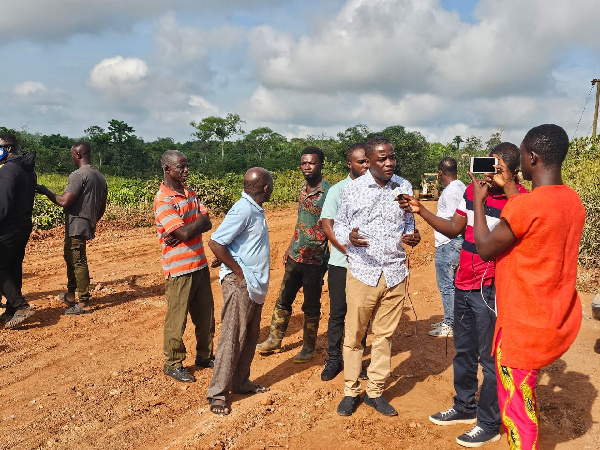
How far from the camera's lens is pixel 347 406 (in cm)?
359

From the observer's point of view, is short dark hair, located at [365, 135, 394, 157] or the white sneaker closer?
short dark hair, located at [365, 135, 394, 157]

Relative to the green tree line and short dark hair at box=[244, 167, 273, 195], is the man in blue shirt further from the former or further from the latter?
the green tree line

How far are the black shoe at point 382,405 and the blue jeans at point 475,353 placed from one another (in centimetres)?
46

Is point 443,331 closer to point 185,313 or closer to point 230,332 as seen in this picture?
point 230,332

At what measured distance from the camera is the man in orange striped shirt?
414 cm

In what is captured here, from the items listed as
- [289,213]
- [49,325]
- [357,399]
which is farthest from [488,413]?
[289,213]

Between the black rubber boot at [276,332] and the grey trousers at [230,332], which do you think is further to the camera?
the black rubber boot at [276,332]

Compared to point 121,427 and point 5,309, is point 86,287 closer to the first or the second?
point 5,309

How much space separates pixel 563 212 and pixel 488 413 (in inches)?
61.4

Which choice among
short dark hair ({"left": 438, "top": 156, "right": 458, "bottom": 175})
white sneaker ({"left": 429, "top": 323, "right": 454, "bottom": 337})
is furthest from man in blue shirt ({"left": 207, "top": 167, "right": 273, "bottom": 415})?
white sneaker ({"left": 429, "top": 323, "right": 454, "bottom": 337})

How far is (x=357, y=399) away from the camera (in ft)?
12.4

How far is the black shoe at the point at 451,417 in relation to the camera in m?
3.47

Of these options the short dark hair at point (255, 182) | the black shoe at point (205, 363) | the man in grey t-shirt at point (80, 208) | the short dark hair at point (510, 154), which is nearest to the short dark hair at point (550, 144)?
the short dark hair at point (510, 154)

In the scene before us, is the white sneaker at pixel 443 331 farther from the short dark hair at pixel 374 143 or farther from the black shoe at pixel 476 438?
the short dark hair at pixel 374 143
